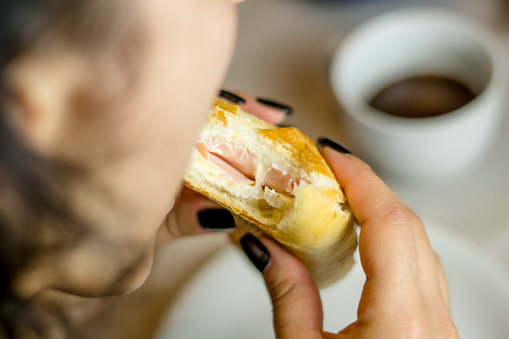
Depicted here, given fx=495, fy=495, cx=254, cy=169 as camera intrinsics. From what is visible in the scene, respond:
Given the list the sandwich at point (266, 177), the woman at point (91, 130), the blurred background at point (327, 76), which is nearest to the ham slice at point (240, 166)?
the sandwich at point (266, 177)

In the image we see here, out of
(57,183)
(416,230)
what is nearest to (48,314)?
(57,183)

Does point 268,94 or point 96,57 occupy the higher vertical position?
point 96,57

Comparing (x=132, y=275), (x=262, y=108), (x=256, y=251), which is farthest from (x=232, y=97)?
(x=132, y=275)

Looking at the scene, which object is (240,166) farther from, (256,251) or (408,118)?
(408,118)

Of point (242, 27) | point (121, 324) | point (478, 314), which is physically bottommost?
point (121, 324)

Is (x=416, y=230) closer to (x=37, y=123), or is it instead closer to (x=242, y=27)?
(x=37, y=123)

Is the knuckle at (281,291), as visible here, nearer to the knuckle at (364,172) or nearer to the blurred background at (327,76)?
the knuckle at (364,172)
